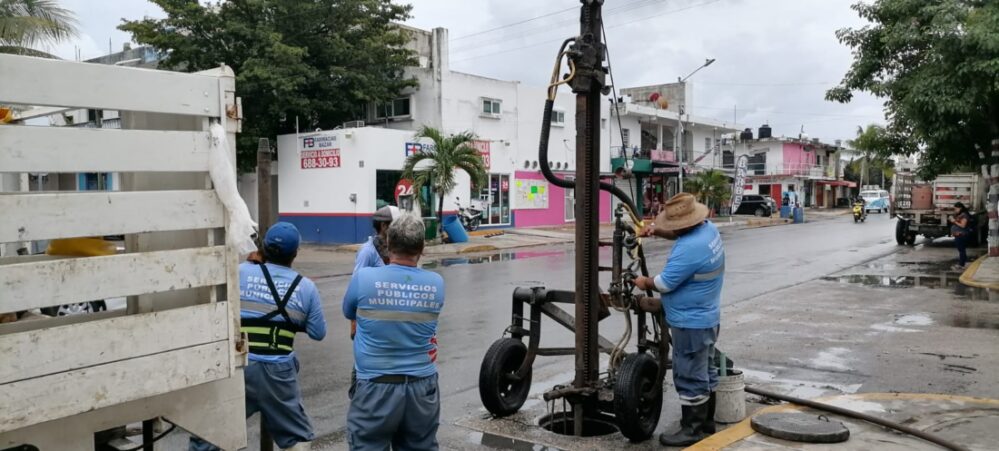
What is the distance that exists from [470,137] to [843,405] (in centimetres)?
1961

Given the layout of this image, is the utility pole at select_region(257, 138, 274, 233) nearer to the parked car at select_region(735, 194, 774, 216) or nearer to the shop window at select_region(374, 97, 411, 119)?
the shop window at select_region(374, 97, 411, 119)

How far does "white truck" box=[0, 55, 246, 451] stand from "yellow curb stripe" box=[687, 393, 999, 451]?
3.15m

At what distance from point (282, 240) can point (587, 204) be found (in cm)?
238

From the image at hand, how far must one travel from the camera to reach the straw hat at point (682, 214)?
535 centimetres

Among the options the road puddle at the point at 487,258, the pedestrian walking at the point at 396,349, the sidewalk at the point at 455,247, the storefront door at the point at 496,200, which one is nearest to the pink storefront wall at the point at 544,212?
the storefront door at the point at 496,200

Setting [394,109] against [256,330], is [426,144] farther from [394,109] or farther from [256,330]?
[256,330]

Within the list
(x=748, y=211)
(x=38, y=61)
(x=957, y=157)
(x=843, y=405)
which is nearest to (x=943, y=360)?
(x=843, y=405)

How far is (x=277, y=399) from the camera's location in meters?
4.02

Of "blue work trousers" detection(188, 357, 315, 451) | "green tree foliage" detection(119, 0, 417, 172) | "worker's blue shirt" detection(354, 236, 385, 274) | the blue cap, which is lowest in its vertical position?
"blue work trousers" detection(188, 357, 315, 451)

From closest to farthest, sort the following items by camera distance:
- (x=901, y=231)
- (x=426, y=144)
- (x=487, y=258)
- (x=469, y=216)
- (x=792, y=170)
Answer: (x=487, y=258), (x=901, y=231), (x=426, y=144), (x=469, y=216), (x=792, y=170)

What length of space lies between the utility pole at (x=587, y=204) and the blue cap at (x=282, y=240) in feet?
7.18

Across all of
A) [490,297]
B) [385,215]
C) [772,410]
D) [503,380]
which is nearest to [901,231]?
[490,297]

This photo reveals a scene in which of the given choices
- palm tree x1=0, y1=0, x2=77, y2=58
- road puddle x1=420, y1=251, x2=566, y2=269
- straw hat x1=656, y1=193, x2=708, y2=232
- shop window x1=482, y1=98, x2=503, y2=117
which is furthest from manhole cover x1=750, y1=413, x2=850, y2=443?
shop window x1=482, y1=98, x2=503, y2=117

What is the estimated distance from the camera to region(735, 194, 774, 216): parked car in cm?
5055
